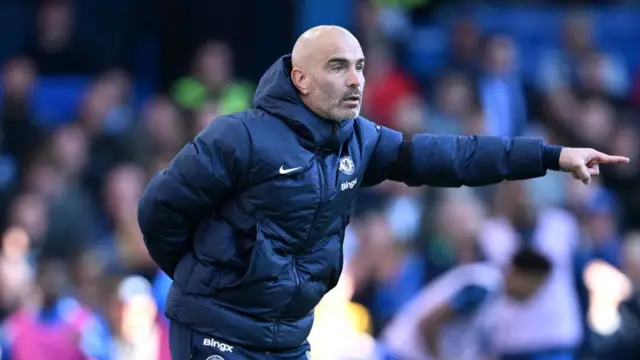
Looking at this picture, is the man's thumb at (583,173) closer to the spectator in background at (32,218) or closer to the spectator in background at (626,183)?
the spectator in background at (32,218)

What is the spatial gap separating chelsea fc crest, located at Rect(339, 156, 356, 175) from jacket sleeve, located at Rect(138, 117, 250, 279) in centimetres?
44

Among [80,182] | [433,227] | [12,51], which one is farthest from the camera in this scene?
[12,51]

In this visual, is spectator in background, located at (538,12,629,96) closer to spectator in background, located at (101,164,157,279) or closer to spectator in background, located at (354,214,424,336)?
spectator in background, located at (354,214,424,336)

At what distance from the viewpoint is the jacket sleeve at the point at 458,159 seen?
6.44 metres

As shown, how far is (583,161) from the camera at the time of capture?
6.30 m

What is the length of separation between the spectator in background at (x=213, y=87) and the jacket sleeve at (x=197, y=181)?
260 inches

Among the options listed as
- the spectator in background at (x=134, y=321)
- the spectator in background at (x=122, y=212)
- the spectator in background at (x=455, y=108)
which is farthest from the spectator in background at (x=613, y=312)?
the spectator in background at (x=122, y=212)

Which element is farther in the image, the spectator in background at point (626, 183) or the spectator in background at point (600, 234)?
the spectator in background at point (626, 183)

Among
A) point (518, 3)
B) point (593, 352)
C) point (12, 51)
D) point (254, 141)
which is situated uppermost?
point (518, 3)

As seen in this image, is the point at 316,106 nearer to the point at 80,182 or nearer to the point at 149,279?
the point at 149,279

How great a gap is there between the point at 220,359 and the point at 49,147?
21.4ft

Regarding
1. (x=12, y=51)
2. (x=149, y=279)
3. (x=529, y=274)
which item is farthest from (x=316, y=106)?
(x=12, y=51)

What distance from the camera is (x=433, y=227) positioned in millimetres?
11391

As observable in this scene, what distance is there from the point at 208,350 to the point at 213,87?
23.2 feet
